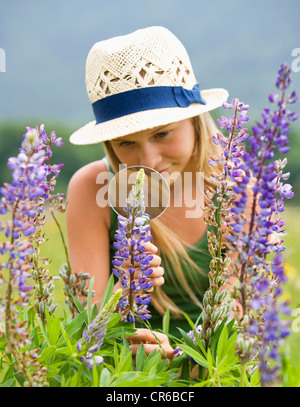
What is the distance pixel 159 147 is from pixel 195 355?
96 cm

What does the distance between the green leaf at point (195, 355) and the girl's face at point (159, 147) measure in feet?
2.75

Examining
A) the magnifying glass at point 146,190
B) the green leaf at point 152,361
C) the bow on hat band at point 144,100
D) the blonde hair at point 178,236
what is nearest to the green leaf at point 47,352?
the green leaf at point 152,361

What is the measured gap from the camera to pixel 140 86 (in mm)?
1440

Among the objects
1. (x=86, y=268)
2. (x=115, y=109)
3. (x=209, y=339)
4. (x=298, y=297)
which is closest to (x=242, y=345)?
(x=209, y=339)

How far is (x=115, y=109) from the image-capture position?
1479 mm

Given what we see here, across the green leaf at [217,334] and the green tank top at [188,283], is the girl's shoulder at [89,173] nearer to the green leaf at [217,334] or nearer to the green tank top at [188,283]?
the green tank top at [188,283]

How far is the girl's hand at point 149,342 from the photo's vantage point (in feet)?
2.83

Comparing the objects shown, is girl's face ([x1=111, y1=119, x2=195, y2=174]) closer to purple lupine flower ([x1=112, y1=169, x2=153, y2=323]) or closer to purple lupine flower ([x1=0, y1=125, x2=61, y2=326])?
purple lupine flower ([x1=112, y1=169, x2=153, y2=323])

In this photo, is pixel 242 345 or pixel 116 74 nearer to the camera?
pixel 242 345

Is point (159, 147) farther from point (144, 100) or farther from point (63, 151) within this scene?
point (63, 151)

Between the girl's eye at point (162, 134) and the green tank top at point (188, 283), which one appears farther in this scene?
the green tank top at point (188, 283)

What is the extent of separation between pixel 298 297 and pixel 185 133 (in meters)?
1.29

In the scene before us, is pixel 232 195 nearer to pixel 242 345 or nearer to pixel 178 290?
pixel 242 345
